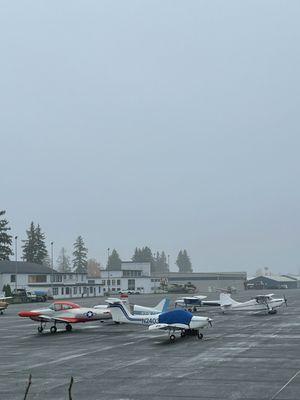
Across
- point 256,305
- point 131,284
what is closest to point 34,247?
point 131,284

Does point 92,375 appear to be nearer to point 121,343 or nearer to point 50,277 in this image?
point 121,343

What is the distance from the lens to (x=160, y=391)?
16.4 meters

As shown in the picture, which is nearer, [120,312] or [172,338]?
[172,338]

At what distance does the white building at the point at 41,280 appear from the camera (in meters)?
115

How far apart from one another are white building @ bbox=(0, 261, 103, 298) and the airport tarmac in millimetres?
81117

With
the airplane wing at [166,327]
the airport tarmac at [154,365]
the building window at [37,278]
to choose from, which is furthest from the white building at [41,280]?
the airplane wing at [166,327]

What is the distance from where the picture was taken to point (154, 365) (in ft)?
70.7

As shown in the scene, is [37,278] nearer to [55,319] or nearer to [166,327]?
[55,319]

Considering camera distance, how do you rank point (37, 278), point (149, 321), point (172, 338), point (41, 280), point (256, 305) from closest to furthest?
point (172, 338) → point (149, 321) → point (256, 305) → point (37, 278) → point (41, 280)

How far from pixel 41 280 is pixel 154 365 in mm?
104612

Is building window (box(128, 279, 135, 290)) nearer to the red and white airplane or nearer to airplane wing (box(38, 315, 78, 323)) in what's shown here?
the red and white airplane

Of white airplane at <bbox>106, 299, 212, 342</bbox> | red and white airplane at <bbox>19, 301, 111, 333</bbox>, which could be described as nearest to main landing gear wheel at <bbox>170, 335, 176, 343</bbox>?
white airplane at <bbox>106, 299, 212, 342</bbox>

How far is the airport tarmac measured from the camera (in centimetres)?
1636

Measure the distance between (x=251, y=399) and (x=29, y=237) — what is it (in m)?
164
